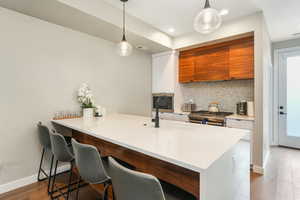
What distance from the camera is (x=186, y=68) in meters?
3.95

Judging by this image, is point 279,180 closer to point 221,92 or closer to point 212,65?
point 221,92

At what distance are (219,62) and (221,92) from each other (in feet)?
2.52

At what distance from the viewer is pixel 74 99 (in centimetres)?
278

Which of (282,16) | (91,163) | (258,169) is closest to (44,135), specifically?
(91,163)

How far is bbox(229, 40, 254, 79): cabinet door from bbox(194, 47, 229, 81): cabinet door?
13 cm

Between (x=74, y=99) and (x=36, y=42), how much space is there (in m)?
1.04

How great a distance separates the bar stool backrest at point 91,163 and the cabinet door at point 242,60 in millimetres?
3042

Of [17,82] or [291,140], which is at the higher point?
[17,82]

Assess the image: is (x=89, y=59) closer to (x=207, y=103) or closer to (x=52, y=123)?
(x=52, y=123)

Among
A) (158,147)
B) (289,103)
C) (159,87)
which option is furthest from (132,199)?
(289,103)

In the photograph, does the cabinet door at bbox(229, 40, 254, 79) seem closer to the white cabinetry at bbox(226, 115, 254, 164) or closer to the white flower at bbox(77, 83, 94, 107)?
the white cabinetry at bbox(226, 115, 254, 164)

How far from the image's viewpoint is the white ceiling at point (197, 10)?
2.46m

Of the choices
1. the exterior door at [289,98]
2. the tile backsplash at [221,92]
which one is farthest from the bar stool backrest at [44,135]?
the exterior door at [289,98]

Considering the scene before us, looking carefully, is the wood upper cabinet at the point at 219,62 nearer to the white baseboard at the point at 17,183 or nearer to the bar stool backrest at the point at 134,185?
the bar stool backrest at the point at 134,185
